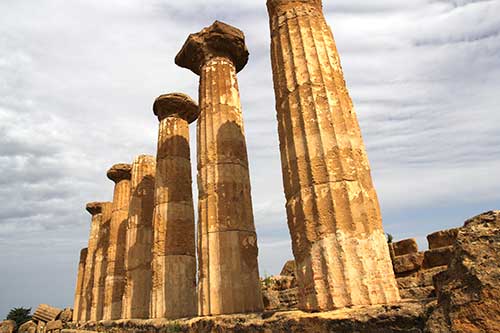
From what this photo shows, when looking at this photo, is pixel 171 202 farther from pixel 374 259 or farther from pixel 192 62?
pixel 374 259

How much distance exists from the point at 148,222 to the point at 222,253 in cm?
674

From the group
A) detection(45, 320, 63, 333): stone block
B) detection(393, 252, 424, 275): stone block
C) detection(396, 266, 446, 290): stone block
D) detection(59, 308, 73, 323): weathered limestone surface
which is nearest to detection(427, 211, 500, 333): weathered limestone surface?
detection(396, 266, 446, 290): stone block

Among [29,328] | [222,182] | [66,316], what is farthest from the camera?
[66,316]

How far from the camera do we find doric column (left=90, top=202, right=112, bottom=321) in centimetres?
1694

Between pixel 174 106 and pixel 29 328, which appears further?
pixel 29 328

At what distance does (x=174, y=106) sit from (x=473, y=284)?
1121 cm

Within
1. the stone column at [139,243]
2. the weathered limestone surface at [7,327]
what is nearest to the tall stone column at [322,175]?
the stone column at [139,243]

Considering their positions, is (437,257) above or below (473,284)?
above

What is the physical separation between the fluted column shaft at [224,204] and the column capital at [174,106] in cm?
302

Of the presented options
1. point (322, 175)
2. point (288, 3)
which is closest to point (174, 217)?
point (322, 175)

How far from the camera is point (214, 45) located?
9867 mm

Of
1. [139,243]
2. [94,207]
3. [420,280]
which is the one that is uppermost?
[94,207]

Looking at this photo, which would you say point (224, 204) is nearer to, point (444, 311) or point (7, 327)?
point (444, 311)

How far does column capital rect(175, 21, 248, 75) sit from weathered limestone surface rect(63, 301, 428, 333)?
23.0 feet
